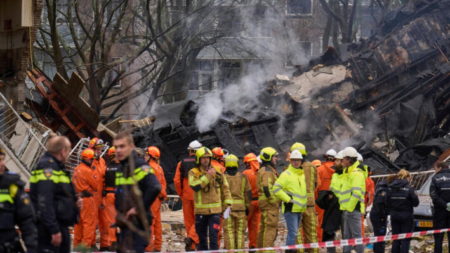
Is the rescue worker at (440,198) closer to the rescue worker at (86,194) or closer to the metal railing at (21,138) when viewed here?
the rescue worker at (86,194)

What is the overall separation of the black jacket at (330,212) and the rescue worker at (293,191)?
52 cm

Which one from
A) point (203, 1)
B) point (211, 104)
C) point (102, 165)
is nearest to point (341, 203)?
point (102, 165)

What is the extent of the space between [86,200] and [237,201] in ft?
7.96

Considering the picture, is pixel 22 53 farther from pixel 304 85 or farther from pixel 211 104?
pixel 304 85

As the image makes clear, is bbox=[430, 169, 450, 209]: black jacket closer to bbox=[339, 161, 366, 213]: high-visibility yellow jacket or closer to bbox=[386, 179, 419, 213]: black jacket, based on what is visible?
bbox=[386, 179, 419, 213]: black jacket

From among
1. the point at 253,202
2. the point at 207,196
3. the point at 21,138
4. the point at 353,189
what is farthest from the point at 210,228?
the point at 21,138

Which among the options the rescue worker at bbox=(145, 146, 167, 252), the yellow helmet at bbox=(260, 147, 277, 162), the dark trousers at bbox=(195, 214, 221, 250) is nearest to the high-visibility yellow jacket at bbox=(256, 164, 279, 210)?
the yellow helmet at bbox=(260, 147, 277, 162)

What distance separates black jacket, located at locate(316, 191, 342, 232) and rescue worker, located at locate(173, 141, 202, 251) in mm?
2095

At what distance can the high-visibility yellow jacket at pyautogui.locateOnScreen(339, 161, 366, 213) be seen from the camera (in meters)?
9.26

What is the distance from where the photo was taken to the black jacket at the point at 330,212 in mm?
9688

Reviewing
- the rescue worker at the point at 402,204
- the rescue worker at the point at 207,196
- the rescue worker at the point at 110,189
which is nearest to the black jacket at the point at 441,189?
the rescue worker at the point at 402,204

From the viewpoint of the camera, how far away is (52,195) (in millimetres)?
6086

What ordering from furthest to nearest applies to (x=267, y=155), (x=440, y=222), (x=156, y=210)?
(x=156, y=210), (x=440, y=222), (x=267, y=155)

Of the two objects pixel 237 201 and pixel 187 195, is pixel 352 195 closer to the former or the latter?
pixel 237 201
